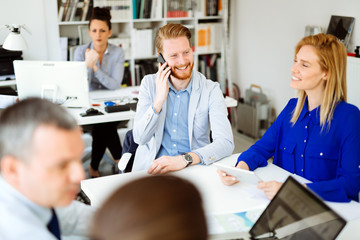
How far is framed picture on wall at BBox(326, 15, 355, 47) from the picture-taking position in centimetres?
383

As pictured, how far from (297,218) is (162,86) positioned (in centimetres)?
119

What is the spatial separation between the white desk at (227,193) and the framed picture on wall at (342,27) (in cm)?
218

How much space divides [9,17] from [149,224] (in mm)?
4412

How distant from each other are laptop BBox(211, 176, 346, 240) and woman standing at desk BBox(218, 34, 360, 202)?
0.31 m

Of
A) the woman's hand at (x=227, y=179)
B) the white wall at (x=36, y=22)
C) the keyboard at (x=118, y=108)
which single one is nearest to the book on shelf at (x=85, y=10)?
the white wall at (x=36, y=22)

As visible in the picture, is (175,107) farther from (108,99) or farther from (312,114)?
(108,99)

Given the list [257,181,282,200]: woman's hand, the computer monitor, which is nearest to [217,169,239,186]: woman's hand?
[257,181,282,200]: woman's hand

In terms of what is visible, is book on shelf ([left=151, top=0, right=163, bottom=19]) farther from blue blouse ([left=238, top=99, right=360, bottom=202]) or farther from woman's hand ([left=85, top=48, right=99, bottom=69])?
blue blouse ([left=238, top=99, right=360, bottom=202])

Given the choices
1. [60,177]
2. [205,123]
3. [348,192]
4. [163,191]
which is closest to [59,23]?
[205,123]

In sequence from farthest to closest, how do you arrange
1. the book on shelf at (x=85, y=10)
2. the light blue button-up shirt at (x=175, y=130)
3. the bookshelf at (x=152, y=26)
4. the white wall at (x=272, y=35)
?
the bookshelf at (x=152, y=26) < the book on shelf at (x=85, y=10) < the white wall at (x=272, y=35) < the light blue button-up shirt at (x=175, y=130)

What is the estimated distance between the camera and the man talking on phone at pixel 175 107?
2375 millimetres

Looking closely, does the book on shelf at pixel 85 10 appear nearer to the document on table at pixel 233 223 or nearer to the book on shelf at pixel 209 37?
the book on shelf at pixel 209 37

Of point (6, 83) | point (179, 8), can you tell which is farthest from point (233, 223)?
point (179, 8)

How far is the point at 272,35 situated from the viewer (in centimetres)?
479
